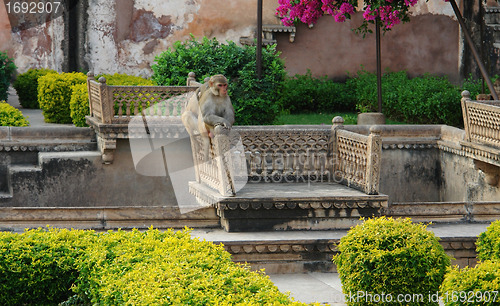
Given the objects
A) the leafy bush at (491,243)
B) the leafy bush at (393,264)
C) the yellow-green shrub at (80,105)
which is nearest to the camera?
the leafy bush at (393,264)

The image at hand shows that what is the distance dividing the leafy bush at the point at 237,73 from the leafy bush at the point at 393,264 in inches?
242

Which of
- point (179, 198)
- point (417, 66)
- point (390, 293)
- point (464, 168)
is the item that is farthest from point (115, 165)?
point (417, 66)

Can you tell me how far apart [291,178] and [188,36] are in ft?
31.3

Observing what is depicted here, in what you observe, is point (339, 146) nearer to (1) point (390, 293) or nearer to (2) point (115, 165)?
(1) point (390, 293)

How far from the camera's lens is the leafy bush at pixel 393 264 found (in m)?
4.78

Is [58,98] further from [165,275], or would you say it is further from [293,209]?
[165,275]

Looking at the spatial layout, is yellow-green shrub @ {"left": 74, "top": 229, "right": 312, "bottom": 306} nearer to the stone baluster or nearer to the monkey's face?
the monkey's face

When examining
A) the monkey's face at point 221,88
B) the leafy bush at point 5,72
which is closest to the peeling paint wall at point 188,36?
the leafy bush at point 5,72

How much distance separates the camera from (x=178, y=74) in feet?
35.4

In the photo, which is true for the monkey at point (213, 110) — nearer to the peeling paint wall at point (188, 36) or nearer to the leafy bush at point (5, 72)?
the leafy bush at point (5, 72)

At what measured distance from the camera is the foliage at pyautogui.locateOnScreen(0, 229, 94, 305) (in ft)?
14.6

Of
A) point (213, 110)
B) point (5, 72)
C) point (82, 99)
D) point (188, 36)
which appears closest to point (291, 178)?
point (213, 110)

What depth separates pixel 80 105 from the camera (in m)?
11.3

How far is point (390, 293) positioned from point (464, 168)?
536 centimetres
